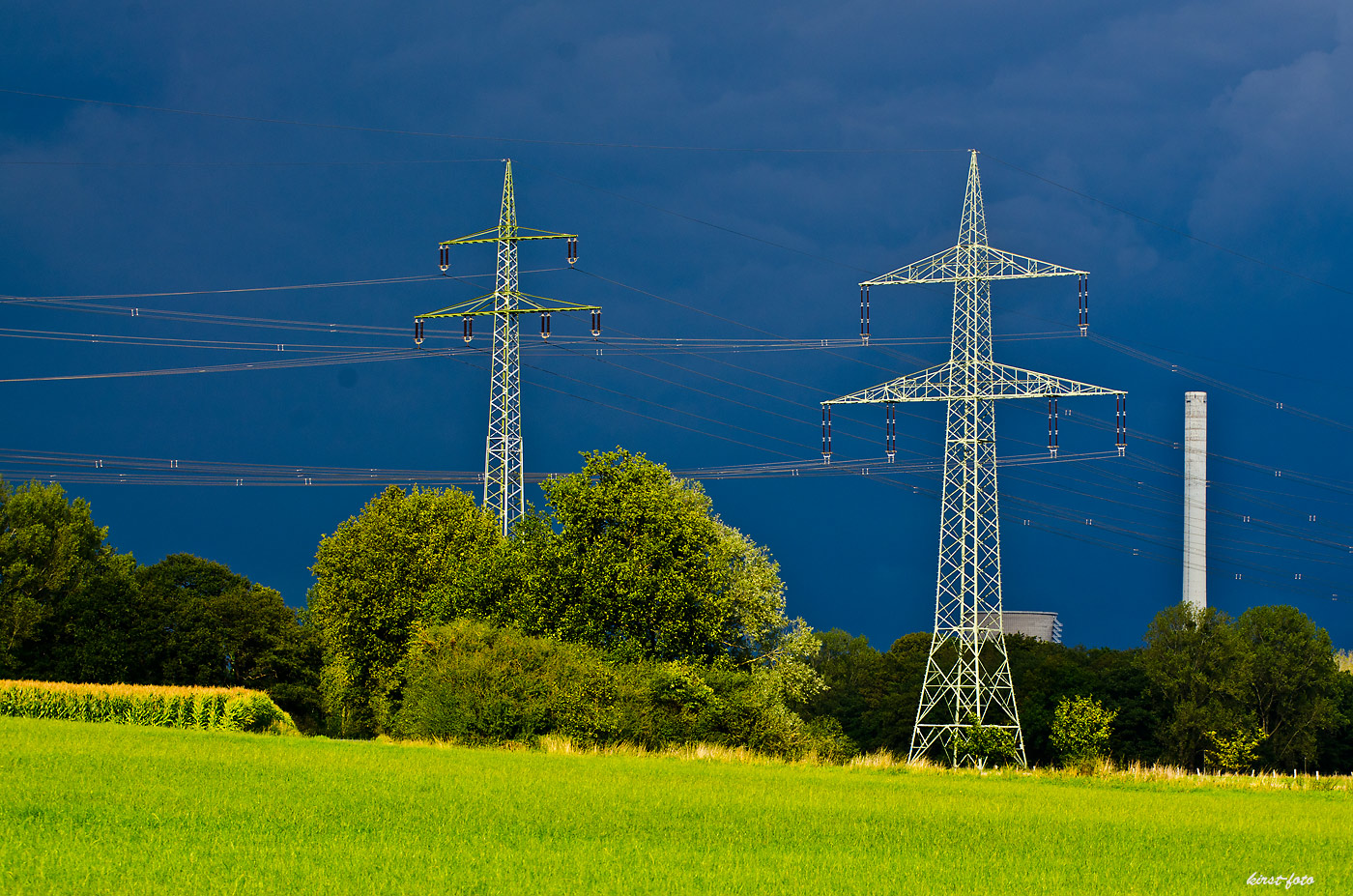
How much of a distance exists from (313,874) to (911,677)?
335ft

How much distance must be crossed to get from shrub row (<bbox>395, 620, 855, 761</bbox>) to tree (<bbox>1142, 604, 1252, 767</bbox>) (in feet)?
189

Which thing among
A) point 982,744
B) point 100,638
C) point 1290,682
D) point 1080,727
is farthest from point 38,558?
point 1290,682

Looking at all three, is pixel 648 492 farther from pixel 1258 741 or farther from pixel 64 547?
pixel 1258 741

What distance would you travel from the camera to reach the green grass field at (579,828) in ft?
65.2

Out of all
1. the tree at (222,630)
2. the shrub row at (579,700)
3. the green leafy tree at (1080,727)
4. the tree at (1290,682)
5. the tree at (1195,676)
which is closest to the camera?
the shrub row at (579,700)

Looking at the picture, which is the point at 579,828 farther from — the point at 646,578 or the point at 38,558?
the point at 38,558

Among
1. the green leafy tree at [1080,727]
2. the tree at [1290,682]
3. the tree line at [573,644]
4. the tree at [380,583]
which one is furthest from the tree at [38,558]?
the tree at [1290,682]

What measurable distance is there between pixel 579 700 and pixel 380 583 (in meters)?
20.7

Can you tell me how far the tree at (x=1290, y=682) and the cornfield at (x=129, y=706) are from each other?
78.4 metres

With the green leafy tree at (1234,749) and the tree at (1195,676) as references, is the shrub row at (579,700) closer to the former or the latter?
the green leafy tree at (1234,749)

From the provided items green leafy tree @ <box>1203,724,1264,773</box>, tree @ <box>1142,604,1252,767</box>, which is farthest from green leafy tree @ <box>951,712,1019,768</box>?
tree @ <box>1142,604,1252,767</box>

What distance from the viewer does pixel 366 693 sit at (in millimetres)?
67125

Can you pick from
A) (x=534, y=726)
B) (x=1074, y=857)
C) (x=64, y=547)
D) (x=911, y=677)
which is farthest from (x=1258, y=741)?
(x=64, y=547)

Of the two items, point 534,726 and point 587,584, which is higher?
point 587,584
